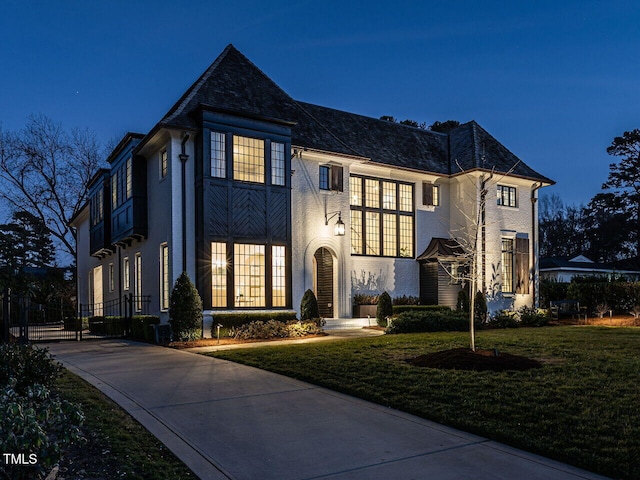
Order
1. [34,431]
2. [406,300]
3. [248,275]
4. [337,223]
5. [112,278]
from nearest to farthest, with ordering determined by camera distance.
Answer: [34,431] → [248,275] → [337,223] → [406,300] → [112,278]

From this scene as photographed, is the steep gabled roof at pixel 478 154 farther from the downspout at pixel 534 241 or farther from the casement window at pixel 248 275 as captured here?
the casement window at pixel 248 275

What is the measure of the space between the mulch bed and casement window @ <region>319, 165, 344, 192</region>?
1123 centimetres

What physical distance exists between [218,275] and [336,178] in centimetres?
613

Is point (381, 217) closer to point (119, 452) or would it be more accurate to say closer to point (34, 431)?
point (119, 452)

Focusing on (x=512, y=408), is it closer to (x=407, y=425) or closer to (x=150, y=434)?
(x=407, y=425)

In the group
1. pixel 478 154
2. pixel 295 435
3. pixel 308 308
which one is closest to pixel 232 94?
pixel 308 308

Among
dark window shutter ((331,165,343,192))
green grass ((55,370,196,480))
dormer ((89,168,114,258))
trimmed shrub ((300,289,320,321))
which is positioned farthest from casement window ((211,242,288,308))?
green grass ((55,370,196,480))

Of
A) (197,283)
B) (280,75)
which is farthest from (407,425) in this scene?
(280,75)

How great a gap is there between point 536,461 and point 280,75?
123306mm

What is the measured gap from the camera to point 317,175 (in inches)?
792

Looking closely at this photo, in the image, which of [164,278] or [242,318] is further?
[164,278]

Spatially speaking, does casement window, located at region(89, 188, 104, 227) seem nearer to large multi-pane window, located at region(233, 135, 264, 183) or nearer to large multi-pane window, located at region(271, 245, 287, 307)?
large multi-pane window, located at region(233, 135, 264, 183)

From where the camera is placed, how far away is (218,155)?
17.3 metres

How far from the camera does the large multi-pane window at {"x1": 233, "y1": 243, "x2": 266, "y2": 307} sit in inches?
694
